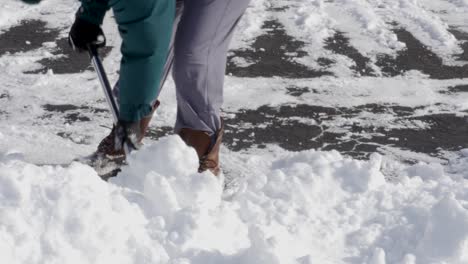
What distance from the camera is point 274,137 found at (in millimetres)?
3865

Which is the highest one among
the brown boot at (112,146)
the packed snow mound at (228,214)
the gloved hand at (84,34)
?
the gloved hand at (84,34)

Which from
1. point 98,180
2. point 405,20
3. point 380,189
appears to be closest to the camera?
point 98,180

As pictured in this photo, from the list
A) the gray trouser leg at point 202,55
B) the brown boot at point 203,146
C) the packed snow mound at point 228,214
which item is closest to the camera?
the packed snow mound at point 228,214

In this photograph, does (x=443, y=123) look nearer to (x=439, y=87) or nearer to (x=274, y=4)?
(x=439, y=87)

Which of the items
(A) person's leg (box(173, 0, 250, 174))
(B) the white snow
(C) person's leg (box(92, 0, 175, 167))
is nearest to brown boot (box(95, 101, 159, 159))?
(C) person's leg (box(92, 0, 175, 167))

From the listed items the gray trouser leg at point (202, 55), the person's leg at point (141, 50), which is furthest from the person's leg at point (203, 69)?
the person's leg at point (141, 50)

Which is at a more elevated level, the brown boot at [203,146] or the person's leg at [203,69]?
the person's leg at [203,69]

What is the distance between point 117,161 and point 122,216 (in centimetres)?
89

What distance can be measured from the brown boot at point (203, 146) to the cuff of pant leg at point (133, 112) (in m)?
0.22

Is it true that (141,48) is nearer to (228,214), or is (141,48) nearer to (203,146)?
(203,146)

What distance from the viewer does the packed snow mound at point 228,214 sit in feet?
7.30

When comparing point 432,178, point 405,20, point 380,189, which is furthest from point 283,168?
point 405,20

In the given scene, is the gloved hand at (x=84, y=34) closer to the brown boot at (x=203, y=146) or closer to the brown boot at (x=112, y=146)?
the brown boot at (x=112, y=146)

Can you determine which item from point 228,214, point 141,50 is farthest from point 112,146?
point 228,214
